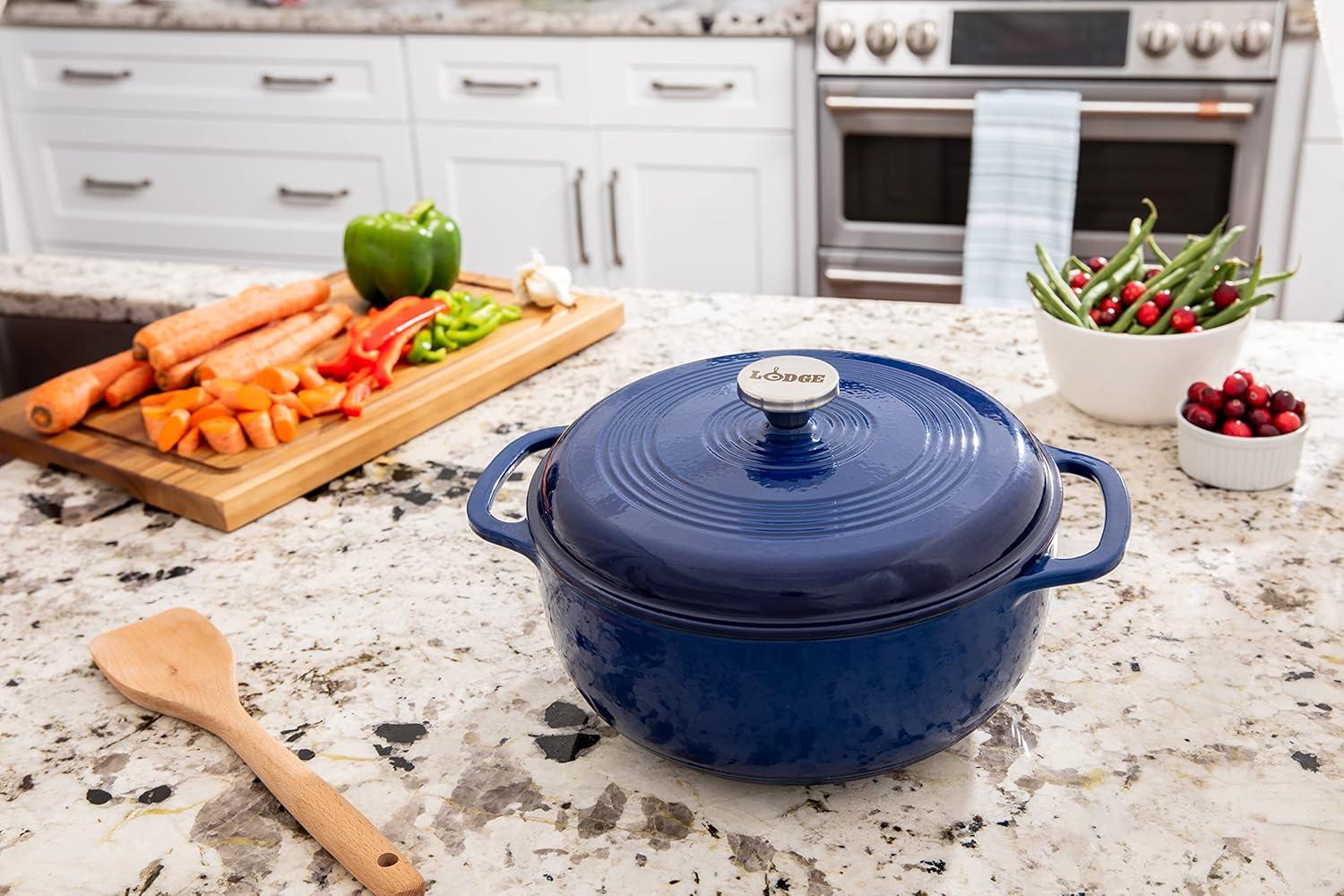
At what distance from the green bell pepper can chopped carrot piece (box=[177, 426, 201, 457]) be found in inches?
15.6

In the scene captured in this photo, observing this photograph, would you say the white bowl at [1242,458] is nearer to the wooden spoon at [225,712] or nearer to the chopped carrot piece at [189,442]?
the wooden spoon at [225,712]

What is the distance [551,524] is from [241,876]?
0.24 meters

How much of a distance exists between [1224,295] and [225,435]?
89cm

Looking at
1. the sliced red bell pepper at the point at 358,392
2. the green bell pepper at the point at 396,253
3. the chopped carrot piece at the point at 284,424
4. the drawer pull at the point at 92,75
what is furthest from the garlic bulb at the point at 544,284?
the drawer pull at the point at 92,75

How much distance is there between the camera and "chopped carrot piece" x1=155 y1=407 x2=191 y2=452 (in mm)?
1110

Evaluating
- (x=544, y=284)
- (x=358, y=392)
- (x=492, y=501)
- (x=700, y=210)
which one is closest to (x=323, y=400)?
(x=358, y=392)

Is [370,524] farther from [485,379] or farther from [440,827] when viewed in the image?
[440,827]

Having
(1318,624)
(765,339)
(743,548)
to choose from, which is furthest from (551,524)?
(765,339)

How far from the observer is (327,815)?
656 mm

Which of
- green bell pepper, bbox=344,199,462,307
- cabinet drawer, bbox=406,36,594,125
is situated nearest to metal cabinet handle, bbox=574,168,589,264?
cabinet drawer, bbox=406,36,594,125

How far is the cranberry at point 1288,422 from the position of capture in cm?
97

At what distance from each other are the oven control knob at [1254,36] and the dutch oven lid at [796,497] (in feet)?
7.15

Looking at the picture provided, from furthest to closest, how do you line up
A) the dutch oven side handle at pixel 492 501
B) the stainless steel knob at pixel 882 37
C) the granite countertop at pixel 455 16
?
the granite countertop at pixel 455 16 → the stainless steel knob at pixel 882 37 → the dutch oven side handle at pixel 492 501

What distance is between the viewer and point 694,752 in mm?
644
